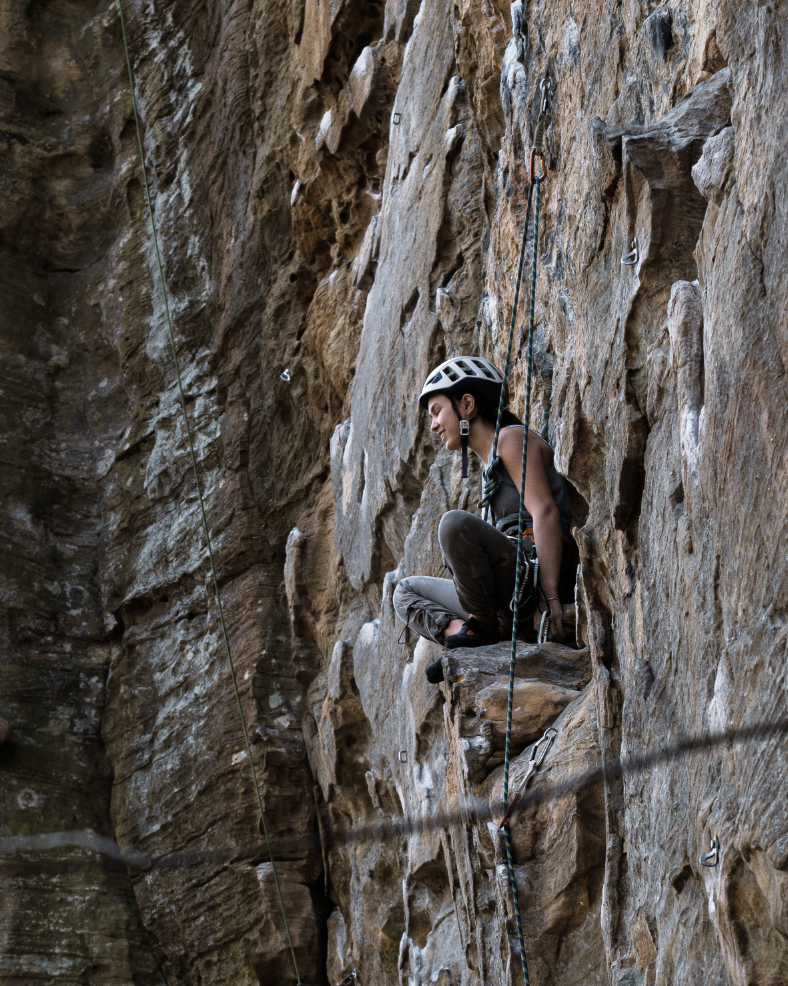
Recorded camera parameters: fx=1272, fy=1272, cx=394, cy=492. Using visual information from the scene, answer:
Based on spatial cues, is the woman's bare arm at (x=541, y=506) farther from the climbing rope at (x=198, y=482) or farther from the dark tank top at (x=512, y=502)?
the climbing rope at (x=198, y=482)

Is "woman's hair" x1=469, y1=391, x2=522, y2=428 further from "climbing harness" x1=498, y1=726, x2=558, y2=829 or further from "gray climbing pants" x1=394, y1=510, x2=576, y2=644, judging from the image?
"climbing harness" x1=498, y1=726, x2=558, y2=829

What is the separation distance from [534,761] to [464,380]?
1707 millimetres

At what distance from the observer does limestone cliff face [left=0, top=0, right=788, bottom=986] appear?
138 inches

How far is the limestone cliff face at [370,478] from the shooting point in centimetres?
351

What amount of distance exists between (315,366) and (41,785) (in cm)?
387

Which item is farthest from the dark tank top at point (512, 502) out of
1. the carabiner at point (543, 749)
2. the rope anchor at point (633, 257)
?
the rope anchor at point (633, 257)

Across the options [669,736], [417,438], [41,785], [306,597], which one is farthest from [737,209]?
[41,785]

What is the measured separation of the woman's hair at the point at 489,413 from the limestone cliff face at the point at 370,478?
24cm

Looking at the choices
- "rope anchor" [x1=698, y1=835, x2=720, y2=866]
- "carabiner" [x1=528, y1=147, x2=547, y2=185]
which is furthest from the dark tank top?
"rope anchor" [x1=698, y1=835, x2=720, y2=866]

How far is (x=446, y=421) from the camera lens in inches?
220

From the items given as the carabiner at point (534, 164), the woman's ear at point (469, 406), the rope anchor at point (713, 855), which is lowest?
the rope anchor at point (713, 855)

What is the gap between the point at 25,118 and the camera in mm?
13297

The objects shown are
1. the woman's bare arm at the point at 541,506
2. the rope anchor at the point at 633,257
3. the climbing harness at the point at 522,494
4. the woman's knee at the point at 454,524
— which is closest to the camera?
the rope anchor at the point at 633,257

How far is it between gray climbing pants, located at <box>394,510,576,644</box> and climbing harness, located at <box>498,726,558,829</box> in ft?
2.01
